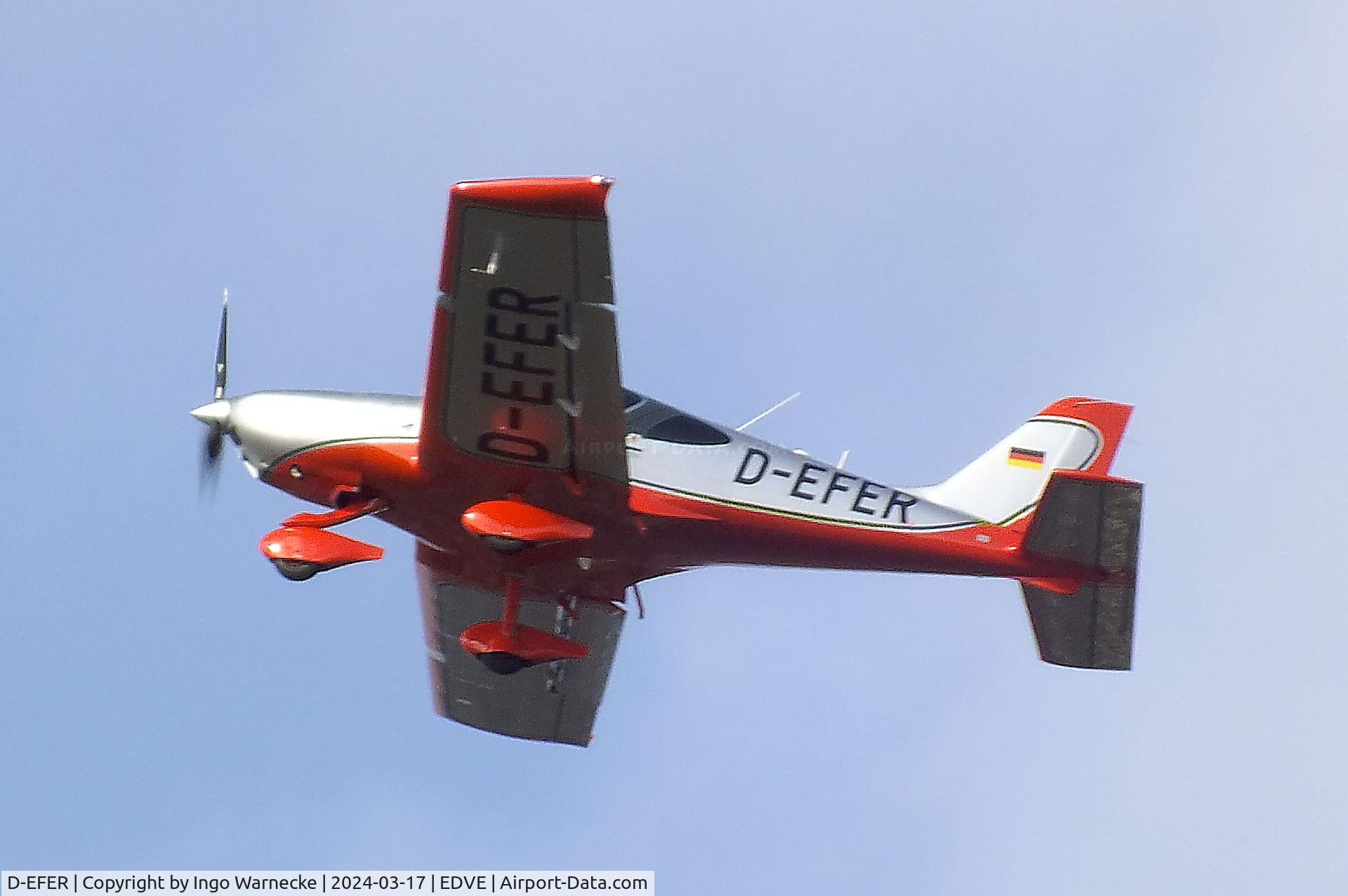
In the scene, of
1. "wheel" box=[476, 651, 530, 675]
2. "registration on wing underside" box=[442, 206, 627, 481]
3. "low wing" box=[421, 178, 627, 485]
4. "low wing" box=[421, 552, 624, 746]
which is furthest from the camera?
"low wing" box=[421, 552, 624, 746]

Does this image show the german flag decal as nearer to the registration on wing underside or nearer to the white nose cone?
the registration on wing underside

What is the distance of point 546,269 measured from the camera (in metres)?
12.4

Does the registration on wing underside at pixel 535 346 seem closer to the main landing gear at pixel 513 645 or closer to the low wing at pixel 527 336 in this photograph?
the low wing at pixel 527 336

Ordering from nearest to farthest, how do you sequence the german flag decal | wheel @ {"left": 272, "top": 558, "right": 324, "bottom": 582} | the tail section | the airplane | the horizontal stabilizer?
1. the airplane
2. the horizontal stabilizer
3. wheel @ {"left": 272, "top": 558, "right": 324, "bottom": 582}
4. the tail section
5. the german flag decal

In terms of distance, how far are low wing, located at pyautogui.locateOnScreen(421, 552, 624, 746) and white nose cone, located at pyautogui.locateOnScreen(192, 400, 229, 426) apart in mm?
2736

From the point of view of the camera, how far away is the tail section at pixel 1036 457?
1539 centimetres

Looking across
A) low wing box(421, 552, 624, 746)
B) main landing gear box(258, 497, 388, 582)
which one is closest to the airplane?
main landing gear box(258, 497, 388, 582)

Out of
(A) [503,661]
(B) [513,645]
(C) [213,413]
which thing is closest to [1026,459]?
(B) [513,645]

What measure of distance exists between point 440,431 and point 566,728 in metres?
5.07

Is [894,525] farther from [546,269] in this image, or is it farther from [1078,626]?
[546,269]

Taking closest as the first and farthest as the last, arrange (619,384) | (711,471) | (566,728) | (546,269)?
(546,269) < (619,384) < (711,471) < (566,728)

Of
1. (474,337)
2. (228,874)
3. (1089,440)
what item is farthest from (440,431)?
(1089,440)

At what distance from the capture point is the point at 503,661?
49.9 feet

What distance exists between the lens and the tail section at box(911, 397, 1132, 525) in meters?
15.4
